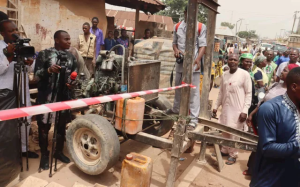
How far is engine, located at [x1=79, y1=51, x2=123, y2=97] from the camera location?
3.94 m

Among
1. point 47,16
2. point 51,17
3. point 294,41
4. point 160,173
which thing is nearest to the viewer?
point 160,173

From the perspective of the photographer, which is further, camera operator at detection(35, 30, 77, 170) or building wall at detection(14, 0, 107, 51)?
building wall at detection(14, 0, 107, 51)

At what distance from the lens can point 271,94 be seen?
328 centimetres

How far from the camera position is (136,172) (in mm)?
2926

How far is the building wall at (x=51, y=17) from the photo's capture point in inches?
258

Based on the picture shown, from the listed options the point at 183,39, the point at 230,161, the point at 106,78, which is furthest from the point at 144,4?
A: the point at 230,161

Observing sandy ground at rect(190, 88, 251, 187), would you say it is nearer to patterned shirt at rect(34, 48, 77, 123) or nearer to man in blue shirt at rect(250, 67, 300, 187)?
man in blue shirt at rect(250, 67, 300, 187)

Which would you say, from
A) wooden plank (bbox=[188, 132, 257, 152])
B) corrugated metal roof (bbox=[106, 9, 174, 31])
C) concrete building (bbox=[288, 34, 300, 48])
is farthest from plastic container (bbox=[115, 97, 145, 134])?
concrete building (bbox=[288, 34, 300, 48])

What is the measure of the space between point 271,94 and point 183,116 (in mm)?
1149

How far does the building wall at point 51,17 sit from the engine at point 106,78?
3.47m

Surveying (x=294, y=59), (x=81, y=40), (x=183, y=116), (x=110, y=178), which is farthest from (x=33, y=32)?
(x=294, y=59)

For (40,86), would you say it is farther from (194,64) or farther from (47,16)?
(47,16)

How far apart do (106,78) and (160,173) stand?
170 cm

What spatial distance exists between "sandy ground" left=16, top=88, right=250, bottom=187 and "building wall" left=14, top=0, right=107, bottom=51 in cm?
349
